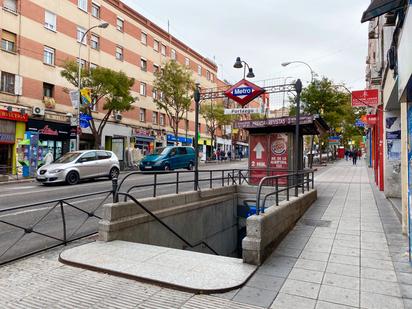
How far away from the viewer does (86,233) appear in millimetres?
6691

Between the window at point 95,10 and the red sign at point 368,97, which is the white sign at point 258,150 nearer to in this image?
the red sign at point 368,97

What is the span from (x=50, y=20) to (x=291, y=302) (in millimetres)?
25697

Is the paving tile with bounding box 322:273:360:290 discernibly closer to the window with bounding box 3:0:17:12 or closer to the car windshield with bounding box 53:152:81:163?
the car windshield with bounding box 53:152:81:163

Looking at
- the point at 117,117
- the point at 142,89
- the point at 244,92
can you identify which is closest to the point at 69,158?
the point at 244,92

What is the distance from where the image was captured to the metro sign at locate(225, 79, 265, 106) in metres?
11.1

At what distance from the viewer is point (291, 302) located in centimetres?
363

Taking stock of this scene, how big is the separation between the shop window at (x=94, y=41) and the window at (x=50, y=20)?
3.55 metres

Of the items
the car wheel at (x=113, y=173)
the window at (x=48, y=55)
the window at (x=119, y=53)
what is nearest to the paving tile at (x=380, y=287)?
the car wheel at (x=113, y=173)

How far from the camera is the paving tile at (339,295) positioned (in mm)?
A: 3666

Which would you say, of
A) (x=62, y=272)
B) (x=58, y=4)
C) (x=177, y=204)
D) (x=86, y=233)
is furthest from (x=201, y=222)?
(x=58, y=4)

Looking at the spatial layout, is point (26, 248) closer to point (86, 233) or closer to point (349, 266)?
point (86, 233)

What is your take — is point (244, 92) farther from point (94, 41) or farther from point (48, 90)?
point (94, 41)

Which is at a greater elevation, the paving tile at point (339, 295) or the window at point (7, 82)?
the window at point (7, 82)

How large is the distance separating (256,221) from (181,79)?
2669 centimetres
